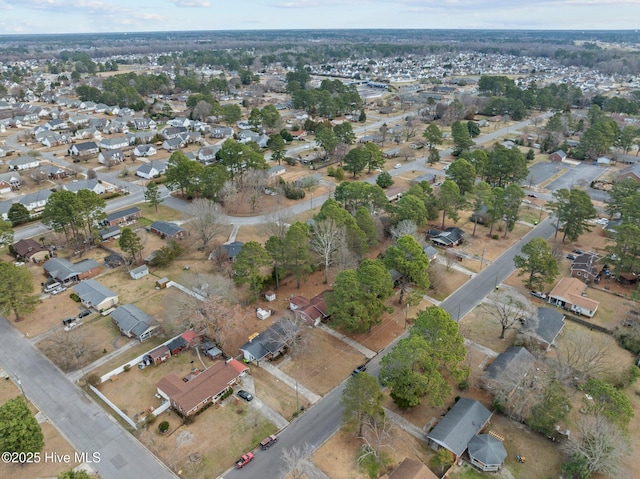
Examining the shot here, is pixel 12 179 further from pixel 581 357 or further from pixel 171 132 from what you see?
pixel 581 357

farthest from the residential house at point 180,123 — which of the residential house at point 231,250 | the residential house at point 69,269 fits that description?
the residential house at point 231,250

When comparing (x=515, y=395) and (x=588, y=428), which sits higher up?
(x=588, y=428)

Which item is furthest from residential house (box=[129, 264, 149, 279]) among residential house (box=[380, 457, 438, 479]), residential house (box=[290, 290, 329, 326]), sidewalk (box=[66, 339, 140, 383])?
residential house (box=[380, 457, 438, 479])

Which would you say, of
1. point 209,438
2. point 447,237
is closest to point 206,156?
point 447,237

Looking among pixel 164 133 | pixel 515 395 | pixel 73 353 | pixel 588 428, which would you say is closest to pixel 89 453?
pixel 73 353

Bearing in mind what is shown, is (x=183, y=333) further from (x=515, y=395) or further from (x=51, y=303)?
(x=515, y=395)
